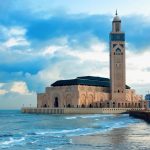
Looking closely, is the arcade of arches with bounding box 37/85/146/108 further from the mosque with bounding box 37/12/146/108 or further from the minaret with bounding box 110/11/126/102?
the minaret with bounding box 110/11/126/102

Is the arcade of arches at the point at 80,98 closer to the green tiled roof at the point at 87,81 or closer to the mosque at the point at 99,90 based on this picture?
the mosque at the point at 99,90

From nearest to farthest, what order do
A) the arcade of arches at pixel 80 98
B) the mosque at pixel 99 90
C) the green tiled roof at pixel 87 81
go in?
the arcade of arches at pixel 80 98 < the mosque at pixel 99 90 < the green tiled roof at pixel 87 81

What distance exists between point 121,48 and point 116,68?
8.14m

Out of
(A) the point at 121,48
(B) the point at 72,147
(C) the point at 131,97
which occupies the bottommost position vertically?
(B) the point at 72,147

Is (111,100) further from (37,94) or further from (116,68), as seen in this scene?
(37,94)

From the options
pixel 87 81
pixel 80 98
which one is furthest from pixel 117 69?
pixel 80 98

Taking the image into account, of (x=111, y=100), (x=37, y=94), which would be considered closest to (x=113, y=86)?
(x=111, y=100)

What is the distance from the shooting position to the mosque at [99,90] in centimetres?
16785

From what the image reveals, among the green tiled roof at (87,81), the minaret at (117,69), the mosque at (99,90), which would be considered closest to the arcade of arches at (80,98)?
the mosque at (99,90)

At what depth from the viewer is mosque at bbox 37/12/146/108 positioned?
168 m

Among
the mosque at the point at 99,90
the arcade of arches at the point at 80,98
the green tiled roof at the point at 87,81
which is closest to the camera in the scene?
the arcade of arches at the point at 80,98

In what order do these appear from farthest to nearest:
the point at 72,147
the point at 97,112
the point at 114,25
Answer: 1. the point at 114,25
2. the point at 97,112
3. the point at 72,147

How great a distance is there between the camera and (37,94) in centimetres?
18288

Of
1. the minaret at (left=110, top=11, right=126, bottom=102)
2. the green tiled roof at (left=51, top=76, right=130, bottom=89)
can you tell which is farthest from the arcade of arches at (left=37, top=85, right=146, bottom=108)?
the minaret at (left=110, top=11, right=126, bottom=102)
